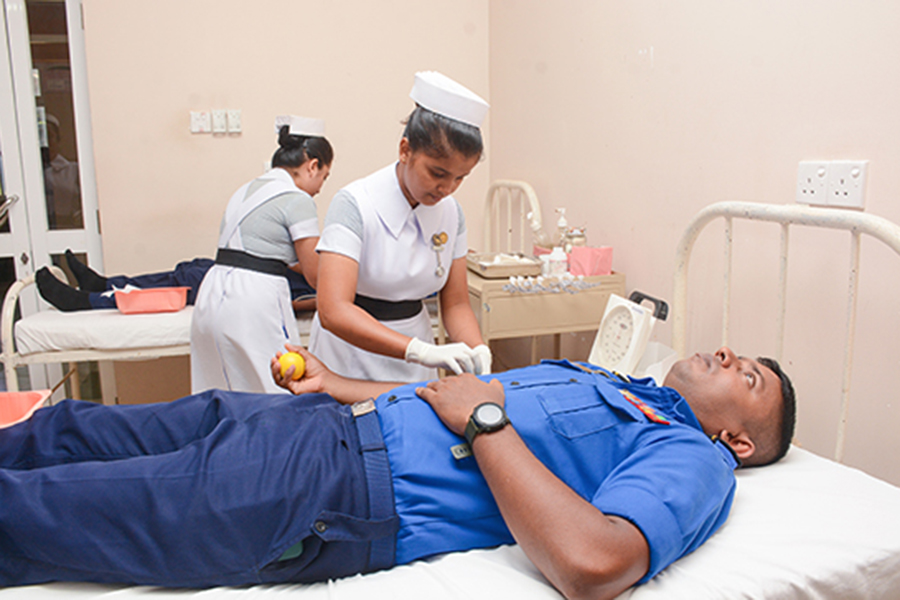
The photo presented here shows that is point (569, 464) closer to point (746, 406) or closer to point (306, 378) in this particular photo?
point (746, 406)

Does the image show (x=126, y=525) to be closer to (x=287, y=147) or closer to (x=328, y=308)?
(x=328, y=308)

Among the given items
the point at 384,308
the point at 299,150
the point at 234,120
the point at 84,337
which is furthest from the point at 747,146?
the point at 234,120

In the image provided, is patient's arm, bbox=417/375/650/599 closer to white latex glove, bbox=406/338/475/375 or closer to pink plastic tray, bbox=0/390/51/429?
white latex glove, bbox=406/338/475/375

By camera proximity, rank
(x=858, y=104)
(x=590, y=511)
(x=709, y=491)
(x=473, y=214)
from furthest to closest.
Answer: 1. (x=473, y=214)
2. (x=858, y=104)
3. (x=709, y=491)
4. (x=590, y=511)

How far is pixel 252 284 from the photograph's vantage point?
2.11m

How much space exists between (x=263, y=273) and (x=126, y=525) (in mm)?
1315

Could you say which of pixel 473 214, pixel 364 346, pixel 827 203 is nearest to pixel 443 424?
pixel 364 346

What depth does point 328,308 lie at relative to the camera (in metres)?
1.47

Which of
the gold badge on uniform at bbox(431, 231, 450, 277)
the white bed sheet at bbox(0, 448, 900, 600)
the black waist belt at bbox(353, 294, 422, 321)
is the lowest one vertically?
the white bed sheet at bbox(0, 448, 900, 600)

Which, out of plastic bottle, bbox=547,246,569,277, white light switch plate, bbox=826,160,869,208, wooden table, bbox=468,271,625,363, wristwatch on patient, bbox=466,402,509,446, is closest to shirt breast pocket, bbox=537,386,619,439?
wristwatch on patient, bbox=466,402,509,446

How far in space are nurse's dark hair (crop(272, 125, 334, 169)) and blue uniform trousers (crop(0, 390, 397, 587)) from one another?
1.43 metres

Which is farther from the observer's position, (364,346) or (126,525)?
(364,346)

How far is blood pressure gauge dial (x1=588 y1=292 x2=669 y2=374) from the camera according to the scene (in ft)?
5.65

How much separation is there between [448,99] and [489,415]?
0.73 m
